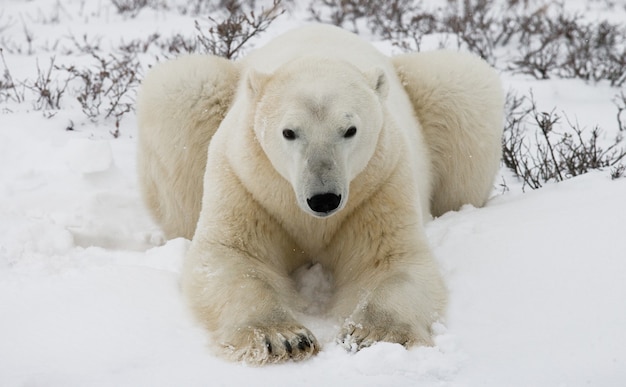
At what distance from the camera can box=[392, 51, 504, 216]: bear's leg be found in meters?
4.16

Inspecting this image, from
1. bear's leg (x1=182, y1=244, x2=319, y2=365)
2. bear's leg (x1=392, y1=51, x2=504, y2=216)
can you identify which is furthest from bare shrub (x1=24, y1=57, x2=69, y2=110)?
bear's leg (x1=182, y1=244, x2=319, y2=365)

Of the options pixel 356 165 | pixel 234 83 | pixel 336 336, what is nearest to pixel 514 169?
pixel 234 83

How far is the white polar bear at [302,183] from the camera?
265 cm

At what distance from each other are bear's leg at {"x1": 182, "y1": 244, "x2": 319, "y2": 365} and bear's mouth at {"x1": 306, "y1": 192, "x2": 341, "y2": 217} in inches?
15.5

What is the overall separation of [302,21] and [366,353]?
6.56 metres

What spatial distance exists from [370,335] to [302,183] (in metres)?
0.55

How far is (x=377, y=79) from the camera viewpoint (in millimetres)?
3113

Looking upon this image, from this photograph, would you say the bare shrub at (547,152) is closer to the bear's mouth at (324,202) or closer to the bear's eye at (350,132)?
the bear's eye at (350,132)

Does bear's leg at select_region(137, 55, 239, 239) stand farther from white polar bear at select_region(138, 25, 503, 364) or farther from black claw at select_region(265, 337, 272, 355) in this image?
black claw at select_region(265, 337, 272, 355)

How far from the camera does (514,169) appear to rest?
15.9ft

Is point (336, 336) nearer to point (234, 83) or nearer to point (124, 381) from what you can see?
point (124, 381)

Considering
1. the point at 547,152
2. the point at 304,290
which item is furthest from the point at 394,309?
the point at 547,152

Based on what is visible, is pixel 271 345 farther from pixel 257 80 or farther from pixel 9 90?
pixel 9 90

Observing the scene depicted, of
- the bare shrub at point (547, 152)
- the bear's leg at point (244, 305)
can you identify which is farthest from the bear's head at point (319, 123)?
the bare shrub at point (547, 152)
